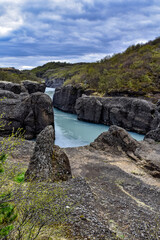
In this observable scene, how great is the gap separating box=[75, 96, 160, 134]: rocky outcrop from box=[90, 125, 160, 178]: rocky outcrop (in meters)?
15.0

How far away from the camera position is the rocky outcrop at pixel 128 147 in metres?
18.8

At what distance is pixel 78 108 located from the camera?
160ft

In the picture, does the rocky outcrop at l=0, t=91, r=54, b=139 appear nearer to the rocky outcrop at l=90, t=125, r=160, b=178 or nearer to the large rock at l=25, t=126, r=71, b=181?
the rocky outcrop at l=90, t=125, r=160, b=178

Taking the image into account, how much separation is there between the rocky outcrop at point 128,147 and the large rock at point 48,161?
960 cm

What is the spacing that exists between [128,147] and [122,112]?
68.7 feet

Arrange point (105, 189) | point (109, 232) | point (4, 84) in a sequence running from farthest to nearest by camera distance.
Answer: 1. point (4, 84)
2. point (105, 189)
3. point (109, 232)

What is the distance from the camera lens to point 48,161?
11.0 m

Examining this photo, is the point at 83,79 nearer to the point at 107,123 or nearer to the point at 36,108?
the point at 107,123

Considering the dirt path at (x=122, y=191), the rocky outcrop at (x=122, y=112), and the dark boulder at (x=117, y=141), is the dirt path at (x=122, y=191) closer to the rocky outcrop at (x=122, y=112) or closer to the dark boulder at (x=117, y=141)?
the dark boulder at (x=117, y=141)

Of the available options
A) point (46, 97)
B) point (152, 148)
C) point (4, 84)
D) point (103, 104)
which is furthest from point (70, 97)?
point (152, 148)

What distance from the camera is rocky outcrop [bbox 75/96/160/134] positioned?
121ft

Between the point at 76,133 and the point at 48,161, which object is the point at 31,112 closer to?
the point at 76,133

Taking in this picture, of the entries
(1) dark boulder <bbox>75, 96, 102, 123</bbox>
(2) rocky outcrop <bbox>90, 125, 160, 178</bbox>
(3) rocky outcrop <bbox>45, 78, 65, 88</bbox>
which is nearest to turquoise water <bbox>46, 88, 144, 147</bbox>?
(1) dark boulder <bbox>75, 96, 102, 123</bbox>

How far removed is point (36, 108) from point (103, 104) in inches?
769
